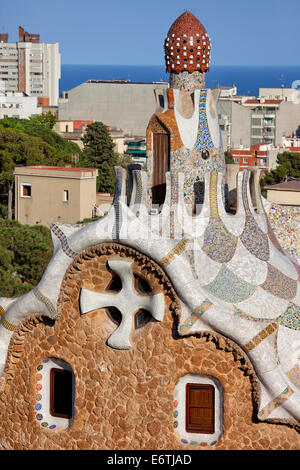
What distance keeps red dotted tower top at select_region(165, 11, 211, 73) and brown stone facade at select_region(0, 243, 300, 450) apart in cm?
251

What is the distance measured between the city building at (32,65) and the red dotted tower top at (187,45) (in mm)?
124231

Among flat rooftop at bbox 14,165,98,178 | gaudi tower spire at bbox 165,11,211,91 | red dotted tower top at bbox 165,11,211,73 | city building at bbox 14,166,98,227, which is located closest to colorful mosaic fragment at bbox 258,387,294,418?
gaudi tower spire at bbox 165,11,211,91

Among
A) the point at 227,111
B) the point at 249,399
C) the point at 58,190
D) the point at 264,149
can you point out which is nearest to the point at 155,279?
the point at 249,399

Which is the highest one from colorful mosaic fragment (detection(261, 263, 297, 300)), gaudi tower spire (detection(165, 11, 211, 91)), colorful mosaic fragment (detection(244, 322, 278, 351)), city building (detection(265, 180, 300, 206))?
gaudi tower spire (detection(165, 11, 211, 91))

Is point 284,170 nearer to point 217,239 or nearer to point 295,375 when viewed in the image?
point 217,239

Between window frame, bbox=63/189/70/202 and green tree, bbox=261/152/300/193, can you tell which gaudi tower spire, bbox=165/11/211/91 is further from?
green tree, bbox=261/152/300/193

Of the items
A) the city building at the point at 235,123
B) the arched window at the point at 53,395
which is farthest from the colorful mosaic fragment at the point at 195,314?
the city building at the point at 235,123

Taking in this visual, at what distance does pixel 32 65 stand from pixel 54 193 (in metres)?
108

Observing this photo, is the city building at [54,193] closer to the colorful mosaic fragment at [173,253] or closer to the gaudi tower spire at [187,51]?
the gaudi tower spire at [187,51]

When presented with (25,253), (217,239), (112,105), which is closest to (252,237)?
(217,239)

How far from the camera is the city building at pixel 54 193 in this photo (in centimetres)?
3541

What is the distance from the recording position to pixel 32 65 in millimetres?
141000

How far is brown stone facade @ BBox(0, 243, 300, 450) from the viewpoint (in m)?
10.6

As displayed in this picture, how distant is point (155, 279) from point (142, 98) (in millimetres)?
77319
